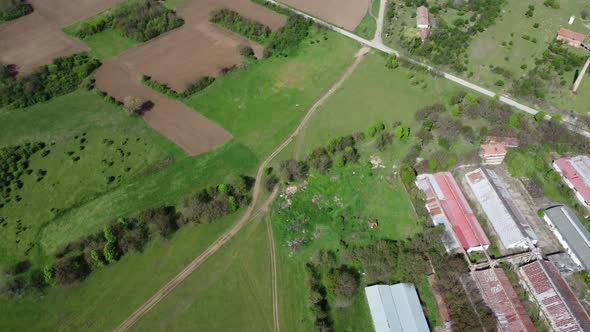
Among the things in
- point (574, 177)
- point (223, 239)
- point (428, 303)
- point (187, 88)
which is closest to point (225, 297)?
point (223, 239)

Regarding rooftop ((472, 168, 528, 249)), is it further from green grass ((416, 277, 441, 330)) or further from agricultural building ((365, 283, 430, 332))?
agricultural building ((365, 283, 430, 332))

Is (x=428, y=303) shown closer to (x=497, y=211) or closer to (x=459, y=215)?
(x=459, y=215)

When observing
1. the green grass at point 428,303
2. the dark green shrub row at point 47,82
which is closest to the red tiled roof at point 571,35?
the green grass at point 428,303

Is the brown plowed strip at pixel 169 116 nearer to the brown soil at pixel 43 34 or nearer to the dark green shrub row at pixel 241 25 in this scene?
the brown soil at pixel 43 34

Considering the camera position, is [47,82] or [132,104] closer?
[132,104]

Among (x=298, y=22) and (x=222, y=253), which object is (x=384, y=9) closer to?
(x=298, y=22)

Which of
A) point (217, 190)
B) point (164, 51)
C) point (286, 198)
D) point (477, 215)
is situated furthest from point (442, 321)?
point (164, 51)
